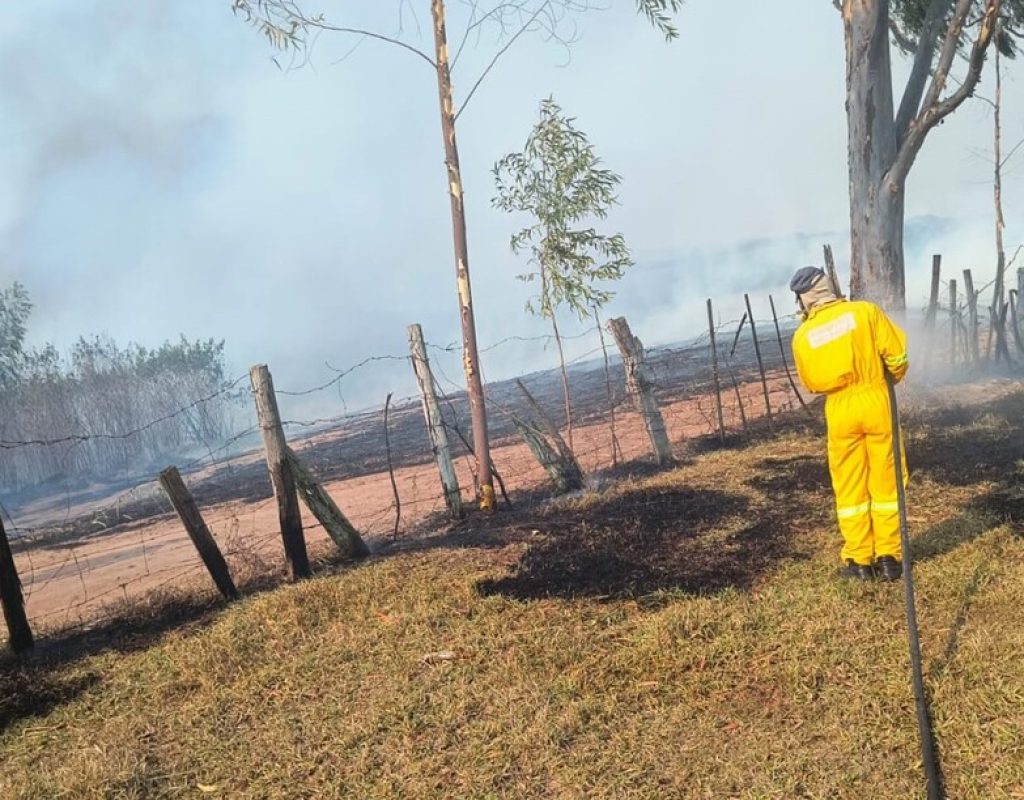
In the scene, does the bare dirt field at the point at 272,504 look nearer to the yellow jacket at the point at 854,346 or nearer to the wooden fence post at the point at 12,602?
the wooden fence post at the point at 12,602

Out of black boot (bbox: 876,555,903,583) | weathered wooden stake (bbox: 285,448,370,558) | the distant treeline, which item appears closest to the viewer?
black boot (bbox: 876,555,903,583)

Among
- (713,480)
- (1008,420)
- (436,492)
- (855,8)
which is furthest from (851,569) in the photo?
(855,8)

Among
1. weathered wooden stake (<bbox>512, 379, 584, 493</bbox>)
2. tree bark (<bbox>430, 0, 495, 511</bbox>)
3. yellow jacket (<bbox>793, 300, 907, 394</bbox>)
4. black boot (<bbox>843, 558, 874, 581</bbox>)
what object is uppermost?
tree bark (<bbox>430, 0, 495, 511</bbox>)

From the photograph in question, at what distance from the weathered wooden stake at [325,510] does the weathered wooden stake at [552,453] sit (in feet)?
7.48

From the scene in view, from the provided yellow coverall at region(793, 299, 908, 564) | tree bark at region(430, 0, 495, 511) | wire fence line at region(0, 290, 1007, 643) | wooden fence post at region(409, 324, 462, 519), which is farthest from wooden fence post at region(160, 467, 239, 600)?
yellow coverall at region(793, 299, 908, 564)

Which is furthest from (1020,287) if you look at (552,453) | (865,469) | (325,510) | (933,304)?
(325,510)

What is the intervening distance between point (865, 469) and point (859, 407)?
423mm

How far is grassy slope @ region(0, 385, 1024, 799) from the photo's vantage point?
3.15 m

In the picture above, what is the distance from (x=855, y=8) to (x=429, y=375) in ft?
29.8

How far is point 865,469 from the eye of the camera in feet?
15.2

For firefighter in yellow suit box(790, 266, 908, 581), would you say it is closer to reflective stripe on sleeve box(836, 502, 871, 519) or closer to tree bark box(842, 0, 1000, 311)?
reflective stripe on sleeve box(836, 502, 871, 519)

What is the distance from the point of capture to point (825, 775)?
2945mm

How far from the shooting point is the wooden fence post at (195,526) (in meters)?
5.44

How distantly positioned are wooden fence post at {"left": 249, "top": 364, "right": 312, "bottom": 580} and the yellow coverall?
3.91 m
